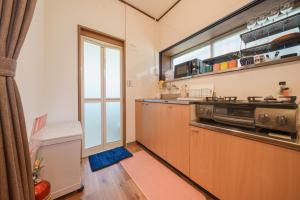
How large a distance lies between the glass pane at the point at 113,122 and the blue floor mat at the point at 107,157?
25 cm

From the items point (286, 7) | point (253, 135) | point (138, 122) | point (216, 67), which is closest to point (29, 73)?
point (138, 122)

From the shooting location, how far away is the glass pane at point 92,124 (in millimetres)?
2109

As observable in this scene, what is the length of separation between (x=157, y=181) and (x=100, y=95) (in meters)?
1.67

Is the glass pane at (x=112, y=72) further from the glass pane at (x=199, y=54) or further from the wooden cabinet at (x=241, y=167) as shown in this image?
the wooden cabinet at (x=241, y=167)

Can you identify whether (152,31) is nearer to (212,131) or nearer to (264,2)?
(264,2)

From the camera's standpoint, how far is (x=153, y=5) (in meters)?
2.51

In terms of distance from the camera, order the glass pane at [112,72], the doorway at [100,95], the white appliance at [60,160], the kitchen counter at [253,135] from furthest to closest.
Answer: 1. the glass pane at [112,72]
2. the doorway at [100,95]
3. the white appliance at [60,160]
4. the kitchen counter at [253,135]

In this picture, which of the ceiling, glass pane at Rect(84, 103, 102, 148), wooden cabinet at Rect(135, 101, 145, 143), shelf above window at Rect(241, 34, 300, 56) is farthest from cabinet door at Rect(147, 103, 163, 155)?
the ceiling

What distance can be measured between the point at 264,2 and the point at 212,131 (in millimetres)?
1456

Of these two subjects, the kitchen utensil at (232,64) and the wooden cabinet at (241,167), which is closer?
the wooden cabinet at (241,167)

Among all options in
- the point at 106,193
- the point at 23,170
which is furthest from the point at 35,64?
the point at 106,193

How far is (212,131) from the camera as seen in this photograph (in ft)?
3.76

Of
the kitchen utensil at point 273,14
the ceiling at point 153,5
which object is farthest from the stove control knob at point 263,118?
the ceiling at point 153,5

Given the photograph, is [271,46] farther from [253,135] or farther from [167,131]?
[167,131]
